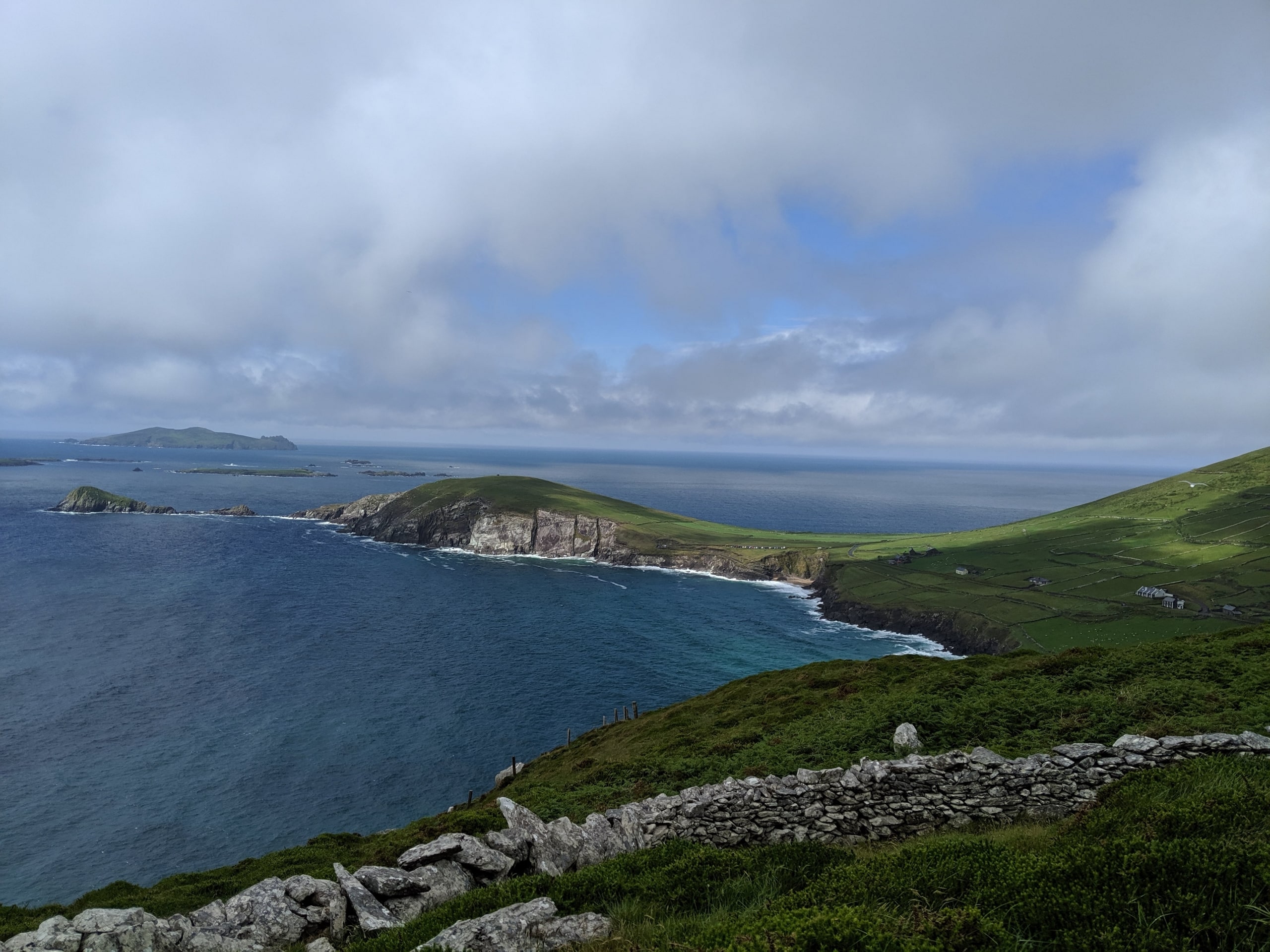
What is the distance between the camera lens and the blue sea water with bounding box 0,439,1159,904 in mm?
50312

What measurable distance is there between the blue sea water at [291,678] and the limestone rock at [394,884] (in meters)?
44.0

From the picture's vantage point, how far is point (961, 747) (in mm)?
→ 21422

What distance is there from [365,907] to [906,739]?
66.0 ft

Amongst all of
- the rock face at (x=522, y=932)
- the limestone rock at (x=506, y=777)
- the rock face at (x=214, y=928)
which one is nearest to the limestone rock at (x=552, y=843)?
the rock face at (x=522, y=932)

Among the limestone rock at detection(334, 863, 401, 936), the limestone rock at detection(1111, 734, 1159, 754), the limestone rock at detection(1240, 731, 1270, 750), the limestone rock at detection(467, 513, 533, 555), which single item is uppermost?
the limestone rock at detection(1240, 731, 1270, 750)

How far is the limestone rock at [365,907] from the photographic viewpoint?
40.4ft

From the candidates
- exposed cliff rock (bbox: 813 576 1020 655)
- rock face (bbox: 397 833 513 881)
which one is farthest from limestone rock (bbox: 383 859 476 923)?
exposed cliff rock (bbox: 813 576 1020 655)

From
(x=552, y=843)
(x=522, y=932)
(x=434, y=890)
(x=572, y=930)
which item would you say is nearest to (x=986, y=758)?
(x=552, y=843)

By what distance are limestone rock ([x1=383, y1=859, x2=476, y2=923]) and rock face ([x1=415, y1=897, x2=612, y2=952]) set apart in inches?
116

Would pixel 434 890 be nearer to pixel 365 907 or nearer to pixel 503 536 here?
pixel 365 907

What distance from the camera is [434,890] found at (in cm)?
1335

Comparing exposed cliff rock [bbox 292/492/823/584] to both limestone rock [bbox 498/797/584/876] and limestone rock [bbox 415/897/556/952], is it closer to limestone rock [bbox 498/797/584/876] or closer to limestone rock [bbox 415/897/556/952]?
limestone rock [bbox 498/797/584/876]

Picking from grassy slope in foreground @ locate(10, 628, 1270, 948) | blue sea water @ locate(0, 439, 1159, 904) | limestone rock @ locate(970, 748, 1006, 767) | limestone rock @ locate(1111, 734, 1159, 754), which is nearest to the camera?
limestone rock @ locate(1111, 734, 1159, 754)

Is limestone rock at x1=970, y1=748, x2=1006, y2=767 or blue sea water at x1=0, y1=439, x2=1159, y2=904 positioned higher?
limestone rock at x1=970, y1=748, x2=1006, y2=767
